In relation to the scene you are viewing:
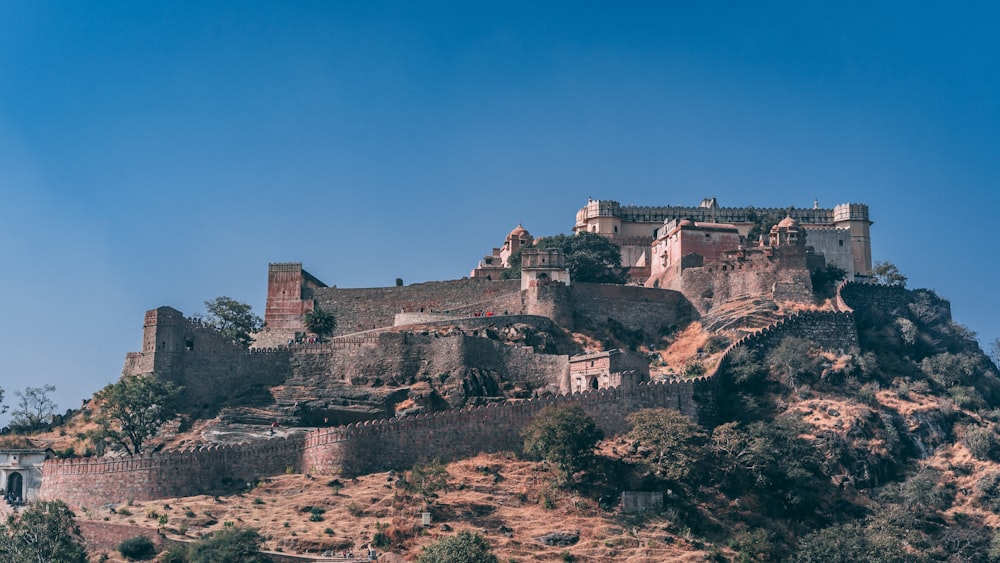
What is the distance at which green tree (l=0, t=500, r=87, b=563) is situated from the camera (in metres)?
55.4

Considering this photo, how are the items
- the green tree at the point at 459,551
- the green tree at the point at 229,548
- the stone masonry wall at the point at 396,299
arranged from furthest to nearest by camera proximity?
the stone masonry wall at the point at 396,299
the green tree at the point at 459,551
the green tree at the point at 229,548

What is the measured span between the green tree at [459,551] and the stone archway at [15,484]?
20.9 m

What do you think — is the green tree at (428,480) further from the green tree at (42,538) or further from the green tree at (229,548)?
the green tree at (42,538)

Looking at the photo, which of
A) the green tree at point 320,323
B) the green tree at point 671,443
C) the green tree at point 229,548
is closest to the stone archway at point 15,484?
the green tree at point 229,548

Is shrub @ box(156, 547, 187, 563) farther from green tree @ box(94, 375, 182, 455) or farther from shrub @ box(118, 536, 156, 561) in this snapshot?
green tree @ box(94, 375, 182, 455)

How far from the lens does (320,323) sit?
8344 cm

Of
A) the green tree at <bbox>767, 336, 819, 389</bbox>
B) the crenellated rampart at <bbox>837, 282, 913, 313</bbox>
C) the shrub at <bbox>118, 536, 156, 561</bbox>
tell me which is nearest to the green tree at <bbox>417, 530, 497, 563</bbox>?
the shrub at <bbox>118, 536, 156, 561</bbox>

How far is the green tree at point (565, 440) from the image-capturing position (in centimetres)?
6319

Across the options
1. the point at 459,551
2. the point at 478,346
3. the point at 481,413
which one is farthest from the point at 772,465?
the point at 478,346

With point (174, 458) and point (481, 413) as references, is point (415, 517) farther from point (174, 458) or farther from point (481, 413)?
point (174, 458)

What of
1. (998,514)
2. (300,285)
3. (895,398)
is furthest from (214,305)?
(998,514)

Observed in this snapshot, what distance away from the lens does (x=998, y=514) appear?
65.1m

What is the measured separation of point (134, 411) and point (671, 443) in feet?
88.6

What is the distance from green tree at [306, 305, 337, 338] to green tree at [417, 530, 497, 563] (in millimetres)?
28746
